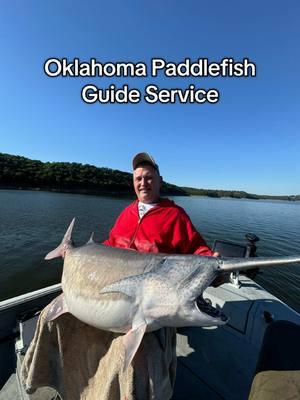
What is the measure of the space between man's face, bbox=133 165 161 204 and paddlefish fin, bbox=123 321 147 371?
5.15 ft

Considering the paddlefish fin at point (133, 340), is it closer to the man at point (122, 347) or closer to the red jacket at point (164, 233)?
the man at point (122, 347)

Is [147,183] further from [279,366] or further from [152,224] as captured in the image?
[279,366]

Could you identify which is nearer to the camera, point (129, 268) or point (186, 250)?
point (129, 268)

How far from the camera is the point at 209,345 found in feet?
12.8

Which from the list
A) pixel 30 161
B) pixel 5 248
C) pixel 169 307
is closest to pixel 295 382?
pixel 169 307

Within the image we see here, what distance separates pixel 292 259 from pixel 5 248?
1614 cm

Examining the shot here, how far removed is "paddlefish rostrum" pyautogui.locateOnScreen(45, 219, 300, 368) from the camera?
178 centimetres

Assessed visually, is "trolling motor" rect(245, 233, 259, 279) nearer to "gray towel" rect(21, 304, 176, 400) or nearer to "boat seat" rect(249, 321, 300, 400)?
"boat seat" rect(249, 321, 300, 400)

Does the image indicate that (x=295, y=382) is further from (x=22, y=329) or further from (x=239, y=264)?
(x=22, y=329)

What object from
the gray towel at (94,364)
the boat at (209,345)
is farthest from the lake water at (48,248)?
the gray towel at (94,364)

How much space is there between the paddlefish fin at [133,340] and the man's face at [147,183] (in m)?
1.57

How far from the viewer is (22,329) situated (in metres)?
3.62

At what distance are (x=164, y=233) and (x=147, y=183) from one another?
2.17ft

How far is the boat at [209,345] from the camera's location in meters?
3.25
